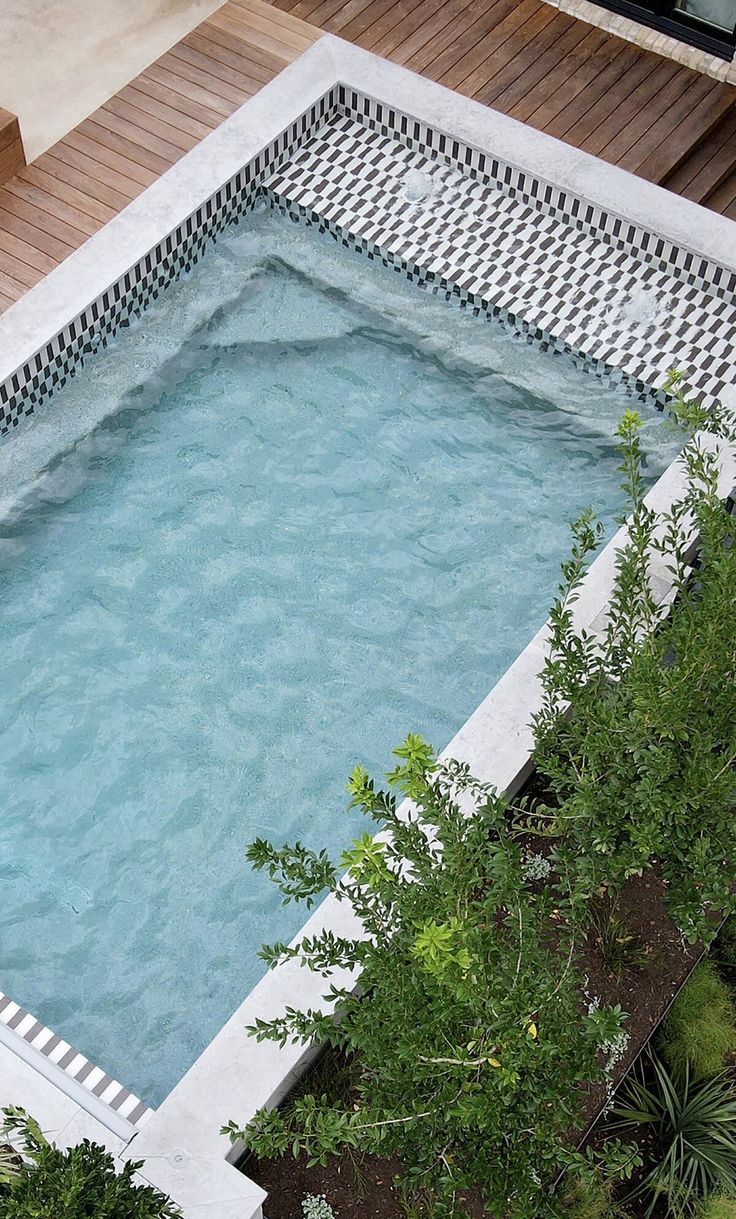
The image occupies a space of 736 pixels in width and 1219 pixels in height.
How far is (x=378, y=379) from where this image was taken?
5977 mm

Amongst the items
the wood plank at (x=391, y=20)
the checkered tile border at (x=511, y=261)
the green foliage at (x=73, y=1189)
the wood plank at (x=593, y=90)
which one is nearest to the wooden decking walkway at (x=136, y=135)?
the wood plank at (x=391, y=20)

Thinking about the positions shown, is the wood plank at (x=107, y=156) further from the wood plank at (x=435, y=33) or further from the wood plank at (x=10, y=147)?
the wood plank at (x=435, y=33)

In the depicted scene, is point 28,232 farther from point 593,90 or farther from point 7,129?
point 593,90

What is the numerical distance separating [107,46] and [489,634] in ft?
11.5

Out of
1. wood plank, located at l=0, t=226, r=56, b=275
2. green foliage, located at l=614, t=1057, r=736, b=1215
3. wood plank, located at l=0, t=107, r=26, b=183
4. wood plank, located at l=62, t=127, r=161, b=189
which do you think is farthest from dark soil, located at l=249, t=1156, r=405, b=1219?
wood plank, located at l=0, t=107, r=26, b=183

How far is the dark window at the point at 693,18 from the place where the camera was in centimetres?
659

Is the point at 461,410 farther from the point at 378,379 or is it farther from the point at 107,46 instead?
the point at 107,46

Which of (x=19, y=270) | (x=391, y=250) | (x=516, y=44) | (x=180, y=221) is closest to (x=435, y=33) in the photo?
(x=516, y=44)

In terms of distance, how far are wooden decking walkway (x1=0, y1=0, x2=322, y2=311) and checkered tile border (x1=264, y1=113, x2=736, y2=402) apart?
0.42m

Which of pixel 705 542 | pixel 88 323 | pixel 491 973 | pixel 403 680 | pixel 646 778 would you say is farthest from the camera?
pixel 88 323

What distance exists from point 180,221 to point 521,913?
12.0 ft

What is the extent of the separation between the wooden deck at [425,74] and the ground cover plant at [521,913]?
3110 mm

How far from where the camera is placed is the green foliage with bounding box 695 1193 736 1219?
13.4 ft

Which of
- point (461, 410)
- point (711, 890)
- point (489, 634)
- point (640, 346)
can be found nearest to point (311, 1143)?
point (711, 890)
